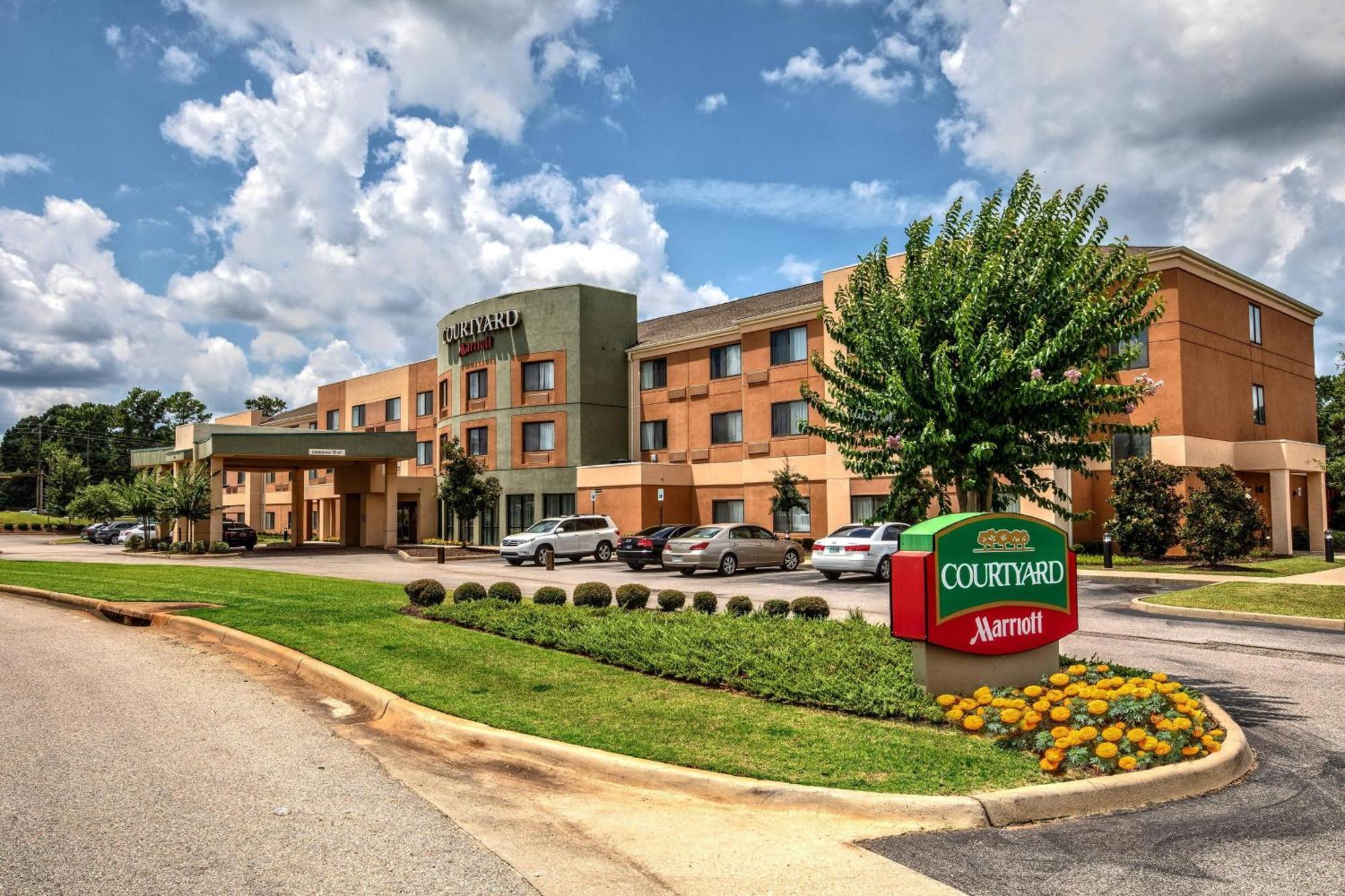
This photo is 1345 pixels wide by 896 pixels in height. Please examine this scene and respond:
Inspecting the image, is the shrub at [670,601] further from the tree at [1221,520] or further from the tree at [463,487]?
the tree at [463,487]

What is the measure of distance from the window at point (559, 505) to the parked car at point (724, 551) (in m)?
17.9

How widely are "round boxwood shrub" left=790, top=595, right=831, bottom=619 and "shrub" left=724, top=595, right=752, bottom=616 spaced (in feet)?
2.61

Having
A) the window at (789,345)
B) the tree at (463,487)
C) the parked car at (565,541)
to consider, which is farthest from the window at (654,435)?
the parked car at (565,541)

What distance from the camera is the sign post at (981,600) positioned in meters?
8.55

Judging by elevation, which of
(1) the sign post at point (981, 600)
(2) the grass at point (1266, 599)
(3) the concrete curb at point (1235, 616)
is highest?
(1) the sign post at point (981, 600)

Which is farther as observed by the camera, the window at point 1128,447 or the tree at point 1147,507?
the window at point 1128,447

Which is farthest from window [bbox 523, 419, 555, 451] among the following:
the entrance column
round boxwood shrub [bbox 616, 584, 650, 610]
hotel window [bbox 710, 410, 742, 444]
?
round boxwood shrub [bbox 616, 584, 650, 610]

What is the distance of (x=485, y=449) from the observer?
163 ft

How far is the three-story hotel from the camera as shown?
32.0 metres

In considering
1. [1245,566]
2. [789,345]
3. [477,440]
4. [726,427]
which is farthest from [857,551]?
[477,440]

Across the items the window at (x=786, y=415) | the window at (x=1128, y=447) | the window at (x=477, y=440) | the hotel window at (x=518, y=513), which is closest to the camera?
the window at (x=1128, y=447)

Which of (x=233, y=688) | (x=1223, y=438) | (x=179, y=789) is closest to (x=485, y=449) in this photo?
(x=1223, y=438)

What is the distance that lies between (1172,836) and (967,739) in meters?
1.90

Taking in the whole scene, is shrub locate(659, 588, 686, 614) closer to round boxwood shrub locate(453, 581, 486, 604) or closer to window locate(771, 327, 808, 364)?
round boxwood shrub locate(453, 581, 486, 604)
